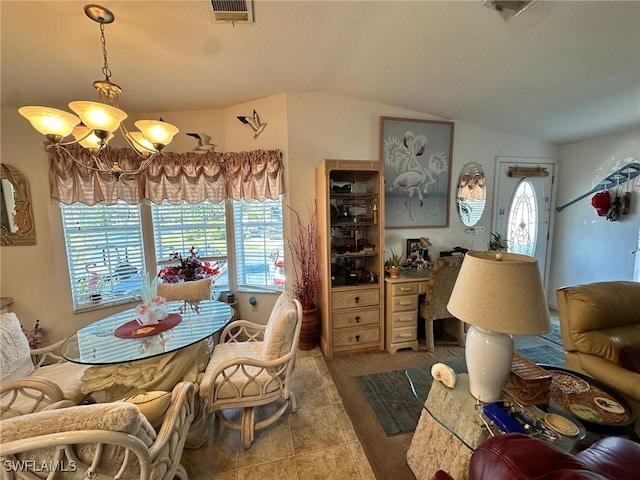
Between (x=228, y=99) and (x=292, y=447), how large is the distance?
10.6ft

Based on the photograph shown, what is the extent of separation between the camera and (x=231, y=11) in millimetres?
1610

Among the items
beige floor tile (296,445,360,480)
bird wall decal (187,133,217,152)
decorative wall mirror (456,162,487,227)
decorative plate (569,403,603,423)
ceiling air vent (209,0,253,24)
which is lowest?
beige floor tile (296,445,360,480)

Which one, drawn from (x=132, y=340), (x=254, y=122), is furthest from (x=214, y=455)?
(x=254, y=122)

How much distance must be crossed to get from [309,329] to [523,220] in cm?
343

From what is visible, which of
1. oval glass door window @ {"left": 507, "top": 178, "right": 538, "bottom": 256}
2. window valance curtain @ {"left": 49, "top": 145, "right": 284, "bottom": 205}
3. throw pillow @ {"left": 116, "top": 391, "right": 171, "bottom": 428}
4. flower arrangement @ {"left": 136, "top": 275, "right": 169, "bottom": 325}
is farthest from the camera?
oval glass door window @ {"left": 507, "top": 178, "right": 538, "bottom": 256}

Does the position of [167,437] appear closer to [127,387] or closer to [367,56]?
[127,387]

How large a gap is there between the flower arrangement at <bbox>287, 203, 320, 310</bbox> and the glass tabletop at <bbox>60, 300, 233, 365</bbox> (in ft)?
3.28

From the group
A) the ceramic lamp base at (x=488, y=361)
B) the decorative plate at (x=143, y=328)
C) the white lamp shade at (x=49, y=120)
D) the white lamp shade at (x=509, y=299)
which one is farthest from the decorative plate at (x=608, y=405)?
the white lamp shade at (x=49, y=120)

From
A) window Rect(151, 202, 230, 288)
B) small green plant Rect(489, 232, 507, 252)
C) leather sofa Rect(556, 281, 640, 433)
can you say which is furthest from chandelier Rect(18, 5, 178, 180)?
small green plant Rect(489, 232, 507, 252)

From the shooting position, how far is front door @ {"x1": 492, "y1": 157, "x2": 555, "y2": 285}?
3.64 m

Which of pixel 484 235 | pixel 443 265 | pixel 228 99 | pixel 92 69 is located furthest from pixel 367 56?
pixel 484 235

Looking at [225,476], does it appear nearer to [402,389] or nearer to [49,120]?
[402,389]

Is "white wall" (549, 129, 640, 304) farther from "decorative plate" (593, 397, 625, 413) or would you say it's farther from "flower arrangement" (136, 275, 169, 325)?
"flower arrangement" (136, 275, 169, 325)

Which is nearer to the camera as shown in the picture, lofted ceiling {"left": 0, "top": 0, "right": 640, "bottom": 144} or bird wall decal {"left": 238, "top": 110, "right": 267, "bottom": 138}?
lofted ceiling {"left": 0, "top": 0, "right": 640, "bottom": 144}
